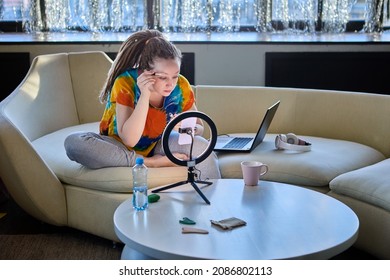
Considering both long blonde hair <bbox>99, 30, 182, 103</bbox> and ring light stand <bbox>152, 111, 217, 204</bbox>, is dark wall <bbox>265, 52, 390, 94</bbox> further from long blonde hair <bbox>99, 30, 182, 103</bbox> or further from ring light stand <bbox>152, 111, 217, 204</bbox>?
ring light stand <bbox>152, 111, 217, 204</bbox>

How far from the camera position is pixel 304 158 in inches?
105

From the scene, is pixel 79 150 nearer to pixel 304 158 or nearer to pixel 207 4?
pixel 304 158

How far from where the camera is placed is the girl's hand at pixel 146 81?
2361 millimetres

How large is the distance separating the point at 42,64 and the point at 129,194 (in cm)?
101

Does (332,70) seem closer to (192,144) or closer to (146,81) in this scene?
(146,81)

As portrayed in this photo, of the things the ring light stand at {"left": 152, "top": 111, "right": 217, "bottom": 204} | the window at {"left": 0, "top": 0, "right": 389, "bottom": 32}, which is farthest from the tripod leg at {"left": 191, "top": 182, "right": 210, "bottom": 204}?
the window at {"left": 0, "top": 0, "right": 389, "bottom": 32}

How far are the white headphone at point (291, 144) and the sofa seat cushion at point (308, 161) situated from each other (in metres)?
0.02

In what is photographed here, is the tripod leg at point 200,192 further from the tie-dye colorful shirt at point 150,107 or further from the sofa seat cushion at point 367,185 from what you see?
the sofa seat cushion at point 367,185

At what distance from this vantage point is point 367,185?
238cm

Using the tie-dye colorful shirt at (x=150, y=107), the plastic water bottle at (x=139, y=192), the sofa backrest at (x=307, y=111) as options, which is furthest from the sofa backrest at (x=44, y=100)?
the plastic water bottle at (x=139, y=192)

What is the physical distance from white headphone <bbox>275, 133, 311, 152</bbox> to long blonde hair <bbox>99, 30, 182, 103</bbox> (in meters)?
0.67

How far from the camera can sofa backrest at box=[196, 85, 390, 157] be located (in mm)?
3023

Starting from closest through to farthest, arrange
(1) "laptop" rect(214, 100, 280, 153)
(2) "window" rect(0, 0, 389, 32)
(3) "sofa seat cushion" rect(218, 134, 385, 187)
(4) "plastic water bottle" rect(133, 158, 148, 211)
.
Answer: (4) "plastic water bottle" rect(133, 158, 148, 211) < (3) "sofa seat cushion" rect(218, 134, 385, 187) < (1) "laptop" rect(214, 100, 280, 153) < (2) "window" rect(0, 0, 389, 32)
